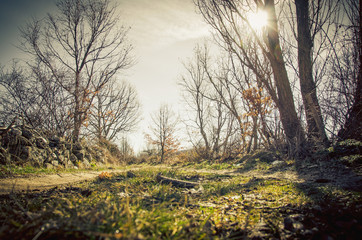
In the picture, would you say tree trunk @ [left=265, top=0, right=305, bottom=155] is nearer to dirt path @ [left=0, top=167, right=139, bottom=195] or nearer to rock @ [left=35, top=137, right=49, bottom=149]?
dirt path @ [left=0, top=167, right=139, bottom=195]

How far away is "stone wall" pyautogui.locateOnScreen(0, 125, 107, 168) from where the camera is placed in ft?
13.6

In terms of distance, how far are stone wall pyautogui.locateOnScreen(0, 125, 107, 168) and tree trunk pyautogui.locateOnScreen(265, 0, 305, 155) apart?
6.47m

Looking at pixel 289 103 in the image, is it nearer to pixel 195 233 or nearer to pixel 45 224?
pixel 195 233

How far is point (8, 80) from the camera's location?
28.9 ft

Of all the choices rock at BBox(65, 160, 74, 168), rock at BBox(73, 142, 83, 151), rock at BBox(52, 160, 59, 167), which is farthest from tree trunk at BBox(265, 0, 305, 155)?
rock at BBox(73, 142, 83, 151)

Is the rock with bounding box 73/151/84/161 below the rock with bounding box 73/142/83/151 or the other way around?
below

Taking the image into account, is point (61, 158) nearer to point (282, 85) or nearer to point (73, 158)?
point (73, 158)

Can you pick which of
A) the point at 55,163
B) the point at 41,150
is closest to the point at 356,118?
the point at 41,150

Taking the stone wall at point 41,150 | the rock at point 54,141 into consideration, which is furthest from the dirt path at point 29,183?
the rock at point 54,141

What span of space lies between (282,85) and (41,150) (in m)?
7.96

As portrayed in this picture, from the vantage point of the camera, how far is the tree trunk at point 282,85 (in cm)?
529

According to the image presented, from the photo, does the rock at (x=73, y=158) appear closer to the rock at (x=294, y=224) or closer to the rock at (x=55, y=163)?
the rock at (x=55, y=163)

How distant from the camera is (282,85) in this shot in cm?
555

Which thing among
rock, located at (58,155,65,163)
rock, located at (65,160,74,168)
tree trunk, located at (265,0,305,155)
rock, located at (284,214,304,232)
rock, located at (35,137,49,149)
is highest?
tree trunk, located at (265,0,305,155)
